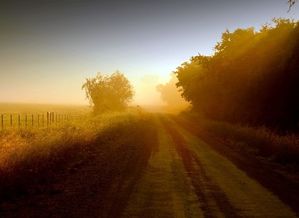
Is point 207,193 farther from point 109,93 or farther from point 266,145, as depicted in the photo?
point 109,93

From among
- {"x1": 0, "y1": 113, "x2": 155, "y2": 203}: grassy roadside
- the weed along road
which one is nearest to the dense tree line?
{"x1": 0, "y1": 113, "x2": 155, "y2": 203}: grassy roadside

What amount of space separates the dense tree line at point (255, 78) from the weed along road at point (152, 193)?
46.7 ft

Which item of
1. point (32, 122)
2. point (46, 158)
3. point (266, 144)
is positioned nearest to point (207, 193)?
point (46, 158)

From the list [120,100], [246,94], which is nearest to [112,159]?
[246,94]

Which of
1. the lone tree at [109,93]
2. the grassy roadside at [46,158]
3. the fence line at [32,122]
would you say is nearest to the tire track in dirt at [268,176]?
the grassy roadside at [46,158]

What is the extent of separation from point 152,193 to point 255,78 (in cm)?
2550

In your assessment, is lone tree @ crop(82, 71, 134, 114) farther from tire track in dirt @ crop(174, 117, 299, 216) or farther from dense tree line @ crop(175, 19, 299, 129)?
tire track in dirt @ crop(174, 117, 299, 216)

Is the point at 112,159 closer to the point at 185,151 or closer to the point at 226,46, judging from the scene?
the point at 185,151

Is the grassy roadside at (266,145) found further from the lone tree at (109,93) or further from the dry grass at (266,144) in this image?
the lone tree at (109,93)

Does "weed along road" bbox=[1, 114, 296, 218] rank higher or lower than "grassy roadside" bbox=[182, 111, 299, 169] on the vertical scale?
lower

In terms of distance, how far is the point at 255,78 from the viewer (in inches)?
1357

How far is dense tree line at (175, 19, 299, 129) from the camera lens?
29.6 m

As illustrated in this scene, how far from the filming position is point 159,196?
35.8ft

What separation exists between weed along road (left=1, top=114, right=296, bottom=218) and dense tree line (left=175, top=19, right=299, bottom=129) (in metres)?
14.2
